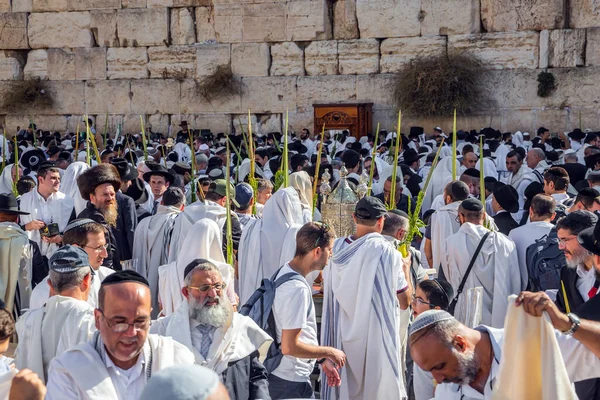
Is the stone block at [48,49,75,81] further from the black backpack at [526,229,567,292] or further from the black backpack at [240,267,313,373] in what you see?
the black backpack at [240,267,313,373]

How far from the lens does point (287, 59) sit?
17.9 meters

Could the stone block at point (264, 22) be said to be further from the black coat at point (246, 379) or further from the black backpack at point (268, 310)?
the black coat at point (246, 379)

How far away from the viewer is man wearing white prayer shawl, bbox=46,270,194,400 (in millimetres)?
3115

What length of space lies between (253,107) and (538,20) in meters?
5.47

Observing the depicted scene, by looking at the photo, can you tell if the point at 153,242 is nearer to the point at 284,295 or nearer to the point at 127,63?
the point at 284,295

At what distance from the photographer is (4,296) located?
647 centimetres

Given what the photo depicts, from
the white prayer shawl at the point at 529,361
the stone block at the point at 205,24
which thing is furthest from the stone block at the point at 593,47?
the white prayer shawl at the point at 529,361

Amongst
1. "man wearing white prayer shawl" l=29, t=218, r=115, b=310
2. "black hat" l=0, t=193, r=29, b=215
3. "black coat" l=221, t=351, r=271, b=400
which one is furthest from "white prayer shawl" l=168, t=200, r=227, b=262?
"black coat" l=221, t=351, r=271, b=400

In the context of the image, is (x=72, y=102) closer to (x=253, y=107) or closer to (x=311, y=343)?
(x=253, y=107)

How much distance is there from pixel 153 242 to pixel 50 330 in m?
2.97

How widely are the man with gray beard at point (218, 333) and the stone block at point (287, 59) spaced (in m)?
14.0

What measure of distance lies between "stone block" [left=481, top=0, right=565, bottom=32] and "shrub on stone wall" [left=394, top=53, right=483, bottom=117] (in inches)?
30.4

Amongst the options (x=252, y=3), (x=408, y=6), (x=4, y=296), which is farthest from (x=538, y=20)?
(x=4, y=296)

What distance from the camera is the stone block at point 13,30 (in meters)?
19.5
